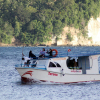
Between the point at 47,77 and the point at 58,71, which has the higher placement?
the point at 58,71

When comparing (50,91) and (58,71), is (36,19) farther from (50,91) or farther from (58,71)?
(50,91)

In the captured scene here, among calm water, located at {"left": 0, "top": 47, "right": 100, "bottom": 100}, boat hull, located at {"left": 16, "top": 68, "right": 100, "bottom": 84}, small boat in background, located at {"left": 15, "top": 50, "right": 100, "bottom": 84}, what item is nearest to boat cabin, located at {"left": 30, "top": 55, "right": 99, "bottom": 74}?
small boat in background, located at {"left": 15, "top": 50, "right": 100, "bottom": 84}

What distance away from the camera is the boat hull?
99.2 feet

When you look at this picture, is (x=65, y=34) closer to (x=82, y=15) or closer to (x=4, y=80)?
(x=82, y=15)

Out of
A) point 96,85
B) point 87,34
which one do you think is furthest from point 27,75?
point 87,34

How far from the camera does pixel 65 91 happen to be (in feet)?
96.0

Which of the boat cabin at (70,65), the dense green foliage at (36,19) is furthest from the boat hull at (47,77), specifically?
the dense green foliage at (36,19)

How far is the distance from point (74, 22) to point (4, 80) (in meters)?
134

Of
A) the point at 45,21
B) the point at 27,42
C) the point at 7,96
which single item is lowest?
the point at 7,96

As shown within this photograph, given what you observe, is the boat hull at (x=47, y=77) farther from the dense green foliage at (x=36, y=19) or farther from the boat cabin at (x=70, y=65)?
the dense green foliage at (x=36, y=19)

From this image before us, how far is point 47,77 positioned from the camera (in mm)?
30422

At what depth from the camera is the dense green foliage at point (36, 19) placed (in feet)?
526

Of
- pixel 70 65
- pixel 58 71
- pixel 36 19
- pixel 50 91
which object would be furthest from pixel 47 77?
pixel 36 19

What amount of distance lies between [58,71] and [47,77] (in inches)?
49.0
